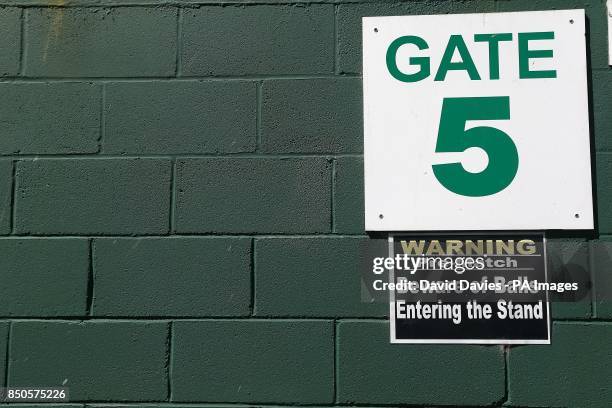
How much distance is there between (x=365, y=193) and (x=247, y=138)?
482mm

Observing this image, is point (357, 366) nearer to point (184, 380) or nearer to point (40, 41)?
point (184, 380)

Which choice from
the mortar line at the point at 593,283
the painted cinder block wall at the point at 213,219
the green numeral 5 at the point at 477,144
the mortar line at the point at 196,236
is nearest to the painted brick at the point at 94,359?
the painted cinder block wall at the point at 213,219

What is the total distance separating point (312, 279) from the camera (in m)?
2.15

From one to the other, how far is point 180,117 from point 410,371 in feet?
4.09

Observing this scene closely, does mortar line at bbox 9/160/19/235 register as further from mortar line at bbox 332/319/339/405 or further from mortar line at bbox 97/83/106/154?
mortar line at bbox 332/319/339/405

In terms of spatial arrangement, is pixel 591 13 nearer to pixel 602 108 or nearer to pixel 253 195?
pixel 602 108

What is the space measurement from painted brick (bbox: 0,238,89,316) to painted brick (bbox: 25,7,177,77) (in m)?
0.66

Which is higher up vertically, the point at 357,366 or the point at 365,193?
the point at 365,193

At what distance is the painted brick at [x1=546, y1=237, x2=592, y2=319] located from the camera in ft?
6.84

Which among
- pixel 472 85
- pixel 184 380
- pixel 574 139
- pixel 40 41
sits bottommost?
pixel 184 380

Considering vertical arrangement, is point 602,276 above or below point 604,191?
below

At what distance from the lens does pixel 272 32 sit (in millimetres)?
2260

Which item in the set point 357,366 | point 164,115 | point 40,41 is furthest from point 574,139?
point 40,41

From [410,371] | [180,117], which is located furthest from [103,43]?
[410,371]
